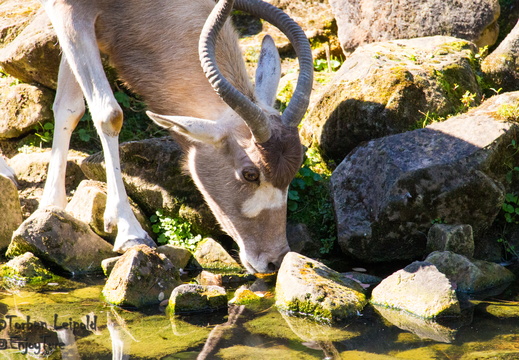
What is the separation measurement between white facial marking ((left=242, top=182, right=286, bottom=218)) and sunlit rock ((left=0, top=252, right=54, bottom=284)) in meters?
1.89

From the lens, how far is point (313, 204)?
23.3 feet

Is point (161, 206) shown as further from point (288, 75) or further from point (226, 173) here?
point (288, 75)

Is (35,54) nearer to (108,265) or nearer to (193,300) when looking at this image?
(108,265)

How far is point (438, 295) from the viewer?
4895 millimetres

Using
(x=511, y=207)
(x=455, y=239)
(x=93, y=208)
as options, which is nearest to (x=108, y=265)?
(x=93, y=208)

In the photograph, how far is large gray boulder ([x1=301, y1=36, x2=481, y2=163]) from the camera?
23.4ft

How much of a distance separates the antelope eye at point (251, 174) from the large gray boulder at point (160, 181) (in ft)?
3.58

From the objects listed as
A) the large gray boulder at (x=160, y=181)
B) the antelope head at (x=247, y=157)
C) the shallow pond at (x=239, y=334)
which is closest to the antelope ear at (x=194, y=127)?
the antelope head at (x=247, y=157)

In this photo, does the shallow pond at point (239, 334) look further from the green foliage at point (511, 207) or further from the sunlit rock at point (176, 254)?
the green foliage at point (511, 207)

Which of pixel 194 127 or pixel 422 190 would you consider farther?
pixel 422 190

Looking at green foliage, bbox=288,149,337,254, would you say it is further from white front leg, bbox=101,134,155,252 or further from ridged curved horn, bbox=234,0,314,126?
white front leg, bbox=101,134,155,252

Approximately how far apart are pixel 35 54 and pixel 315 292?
202 inches

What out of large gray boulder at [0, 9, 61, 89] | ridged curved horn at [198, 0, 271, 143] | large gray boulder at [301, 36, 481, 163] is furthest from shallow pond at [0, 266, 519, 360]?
large gray boulder at [0, 9, 61, 89]

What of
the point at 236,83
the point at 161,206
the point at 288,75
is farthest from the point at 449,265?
the point at 288,75
